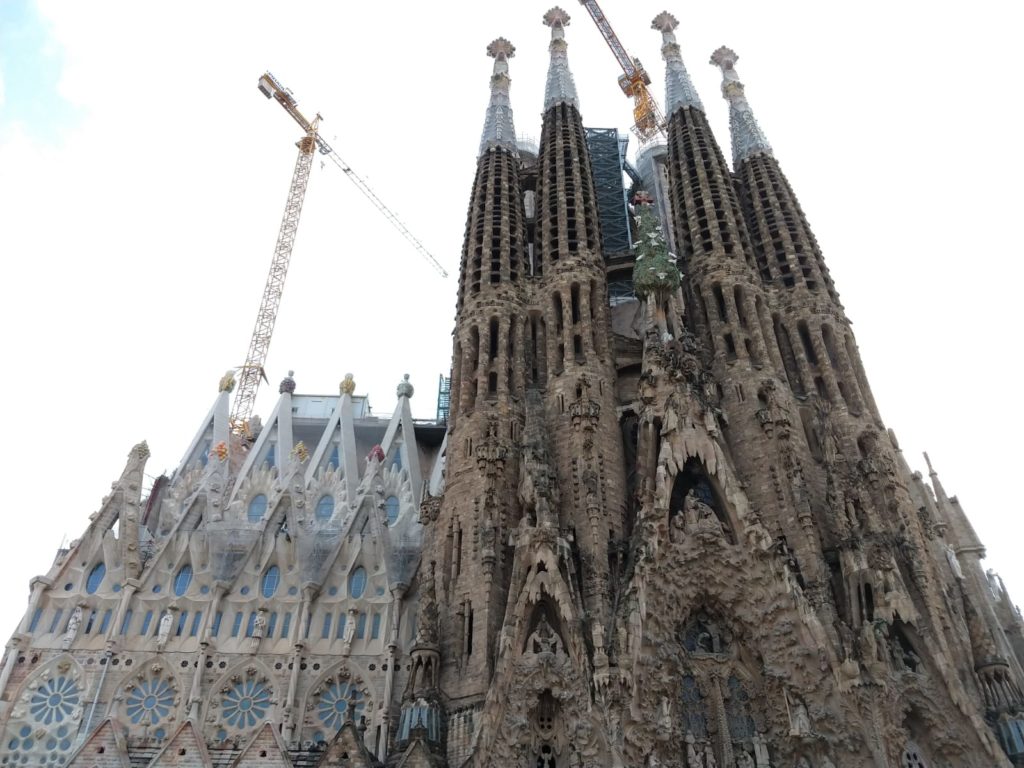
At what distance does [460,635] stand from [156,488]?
63.8 feet

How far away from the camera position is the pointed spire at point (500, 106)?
A: 120 feet

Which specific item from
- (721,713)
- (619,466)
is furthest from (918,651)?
(619,466)

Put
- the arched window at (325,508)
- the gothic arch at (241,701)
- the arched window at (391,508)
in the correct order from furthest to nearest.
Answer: the arched window at (325,508) → the arched window at (391,508) → the gothic arch at (241,701)

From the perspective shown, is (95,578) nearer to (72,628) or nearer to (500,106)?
(72,628)

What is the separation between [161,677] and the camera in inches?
987

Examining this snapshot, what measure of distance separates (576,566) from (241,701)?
11.8m

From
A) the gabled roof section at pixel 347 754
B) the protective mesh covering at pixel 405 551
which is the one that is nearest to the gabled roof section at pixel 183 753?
the gabled roof section at pixel 347 754

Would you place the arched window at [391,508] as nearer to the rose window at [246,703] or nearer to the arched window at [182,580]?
the arched window at [182,580]

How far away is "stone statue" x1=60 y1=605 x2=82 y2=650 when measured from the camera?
2519cm

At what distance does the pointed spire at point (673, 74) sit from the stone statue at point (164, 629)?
3115cm

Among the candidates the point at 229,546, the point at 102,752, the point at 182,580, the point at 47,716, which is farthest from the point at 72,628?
the point at 102,752

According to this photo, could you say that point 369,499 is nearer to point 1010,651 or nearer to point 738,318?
point 738,318

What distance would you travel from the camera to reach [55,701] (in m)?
24.3

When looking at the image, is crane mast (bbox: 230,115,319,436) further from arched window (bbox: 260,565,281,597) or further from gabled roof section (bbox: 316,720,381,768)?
gabled roof section (bbox: 316,720,381,768)
